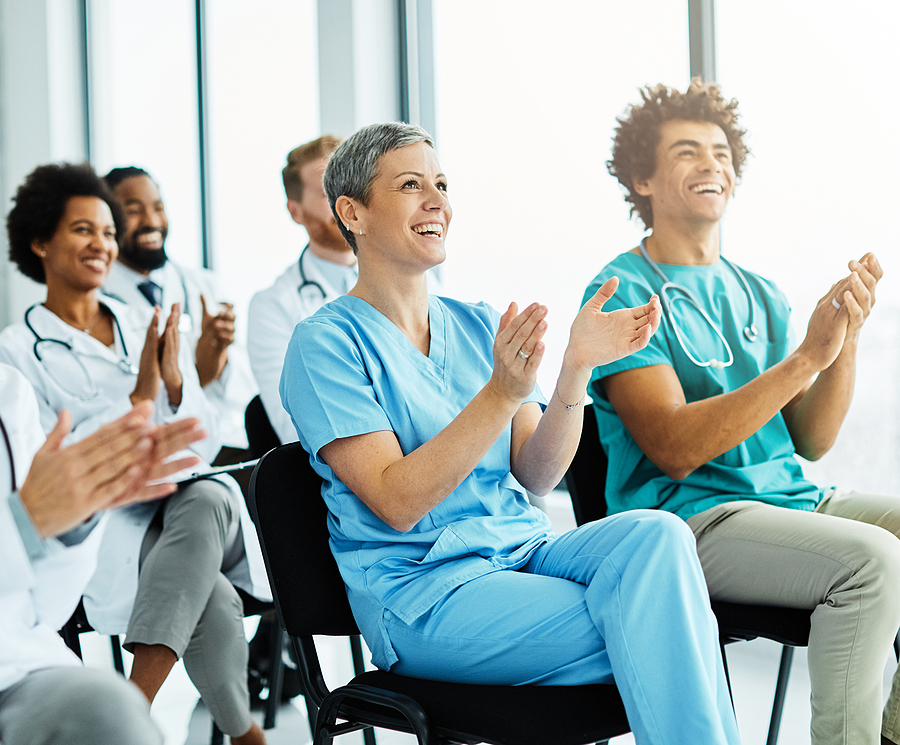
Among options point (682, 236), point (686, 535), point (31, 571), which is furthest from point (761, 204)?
point (31, 571)

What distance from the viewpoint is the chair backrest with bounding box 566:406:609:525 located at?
154 centimetres

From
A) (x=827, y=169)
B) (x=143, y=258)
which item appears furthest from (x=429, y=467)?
(x=143, y=258)

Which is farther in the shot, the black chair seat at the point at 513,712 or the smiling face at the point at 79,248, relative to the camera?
the smiling face at the point at 79,248

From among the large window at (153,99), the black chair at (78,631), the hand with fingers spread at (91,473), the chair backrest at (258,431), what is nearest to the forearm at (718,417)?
the hand with fingers spread at (91,473)

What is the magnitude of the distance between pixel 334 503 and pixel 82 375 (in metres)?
1.25

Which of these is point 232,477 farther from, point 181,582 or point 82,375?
point 82,375

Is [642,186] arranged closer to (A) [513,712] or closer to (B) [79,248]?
(A) [513,712]

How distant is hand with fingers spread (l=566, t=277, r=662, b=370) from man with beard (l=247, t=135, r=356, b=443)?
4.62ft

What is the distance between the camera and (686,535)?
104cm

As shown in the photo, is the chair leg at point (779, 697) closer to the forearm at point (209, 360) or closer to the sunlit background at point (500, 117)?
the sunlit background at point (500, 117)

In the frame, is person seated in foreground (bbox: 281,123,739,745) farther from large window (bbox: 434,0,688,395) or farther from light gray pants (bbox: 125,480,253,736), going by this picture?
large window (bbox: 434,0,688,395)

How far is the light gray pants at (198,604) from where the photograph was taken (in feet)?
5.60

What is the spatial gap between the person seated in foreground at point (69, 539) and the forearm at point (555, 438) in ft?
1.79

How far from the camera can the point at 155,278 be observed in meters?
2.91
